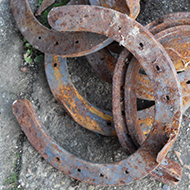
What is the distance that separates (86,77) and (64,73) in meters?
0.25

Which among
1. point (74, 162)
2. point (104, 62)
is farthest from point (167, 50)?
point (74, 162)

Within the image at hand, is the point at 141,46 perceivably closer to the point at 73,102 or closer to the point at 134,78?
the point at 134,78

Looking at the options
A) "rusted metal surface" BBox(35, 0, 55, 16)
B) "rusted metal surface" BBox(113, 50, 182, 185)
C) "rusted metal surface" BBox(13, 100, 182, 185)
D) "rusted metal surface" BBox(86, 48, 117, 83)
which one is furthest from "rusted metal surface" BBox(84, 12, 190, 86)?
"rusted metal surface" BBox(35, 0, 55, 16)

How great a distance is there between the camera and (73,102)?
176 cm

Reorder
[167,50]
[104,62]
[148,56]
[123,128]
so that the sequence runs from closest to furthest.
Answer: [148,56] → [167,50] → [123,128] → [104,62]

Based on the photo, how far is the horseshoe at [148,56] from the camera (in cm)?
126

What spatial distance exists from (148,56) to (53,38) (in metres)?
0.71

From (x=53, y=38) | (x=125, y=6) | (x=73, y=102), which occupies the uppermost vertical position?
(x=125, y=6)

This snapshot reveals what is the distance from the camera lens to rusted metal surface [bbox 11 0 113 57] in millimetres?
1453

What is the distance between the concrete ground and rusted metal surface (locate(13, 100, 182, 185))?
0.52 feet

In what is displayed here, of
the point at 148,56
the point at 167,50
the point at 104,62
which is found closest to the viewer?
the point at 148,56

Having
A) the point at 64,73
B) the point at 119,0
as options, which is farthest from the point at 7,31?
the point at 119,0

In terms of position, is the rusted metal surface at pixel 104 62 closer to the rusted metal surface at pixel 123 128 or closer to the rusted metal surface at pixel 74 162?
the rusted metal surface at pixel 123 128

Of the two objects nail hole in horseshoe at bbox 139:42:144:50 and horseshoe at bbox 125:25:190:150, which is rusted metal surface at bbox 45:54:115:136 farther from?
nail hole in horseshoe at bbox 139:42:144:50
